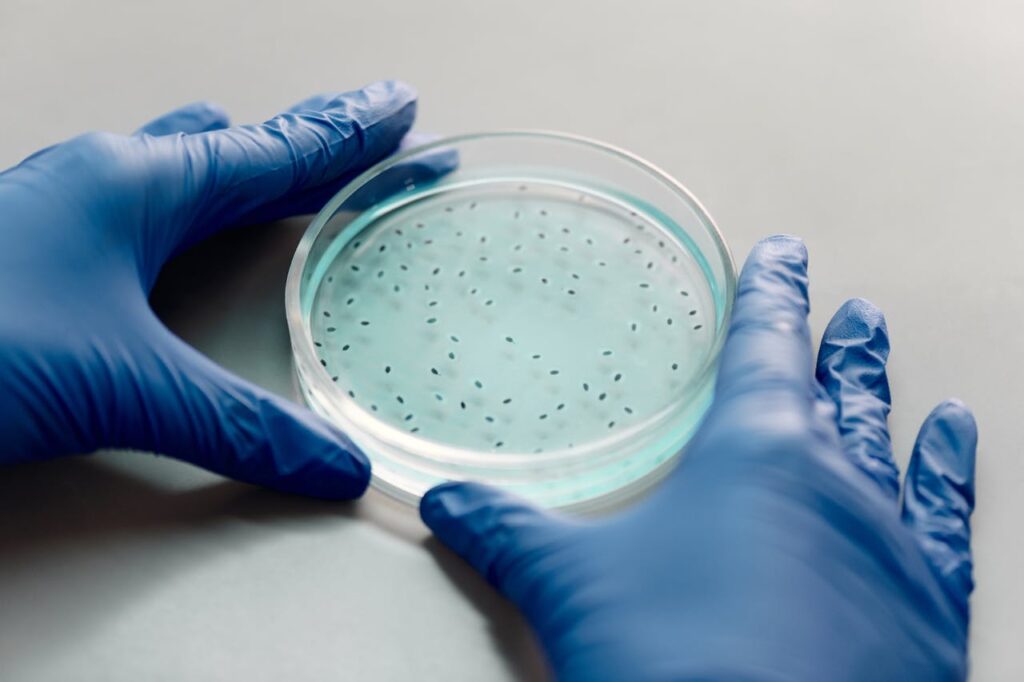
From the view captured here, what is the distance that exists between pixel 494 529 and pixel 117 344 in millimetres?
533

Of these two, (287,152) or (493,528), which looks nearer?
(493,528)

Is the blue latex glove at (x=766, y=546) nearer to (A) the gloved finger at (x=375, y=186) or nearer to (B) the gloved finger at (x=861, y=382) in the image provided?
(B) the gloved finger at (x=861, y=382)

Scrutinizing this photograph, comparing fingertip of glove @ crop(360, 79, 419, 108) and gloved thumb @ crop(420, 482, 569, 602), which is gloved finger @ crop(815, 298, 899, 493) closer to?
gloved thumb @ crop(420, 482, 569, 602)

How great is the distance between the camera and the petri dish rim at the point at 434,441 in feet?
4.54

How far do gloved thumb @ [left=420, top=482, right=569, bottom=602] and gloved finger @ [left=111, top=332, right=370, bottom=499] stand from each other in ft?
0.41

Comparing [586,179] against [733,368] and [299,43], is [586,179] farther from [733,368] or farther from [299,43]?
[299,43]

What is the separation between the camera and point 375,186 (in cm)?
177

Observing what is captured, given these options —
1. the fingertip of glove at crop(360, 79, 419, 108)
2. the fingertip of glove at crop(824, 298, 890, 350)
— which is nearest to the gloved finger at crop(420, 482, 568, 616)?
A: the fingertip of glove at crop(824, 298, 890, 350)

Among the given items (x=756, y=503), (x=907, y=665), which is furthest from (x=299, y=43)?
(x=907, y=665)

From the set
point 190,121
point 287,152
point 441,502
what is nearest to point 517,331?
point 441,502

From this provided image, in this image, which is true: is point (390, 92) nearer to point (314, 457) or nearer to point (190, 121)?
point (190, 121)

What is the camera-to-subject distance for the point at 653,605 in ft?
3.84

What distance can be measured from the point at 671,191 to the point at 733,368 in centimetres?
41

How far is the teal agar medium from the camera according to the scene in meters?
1.43
